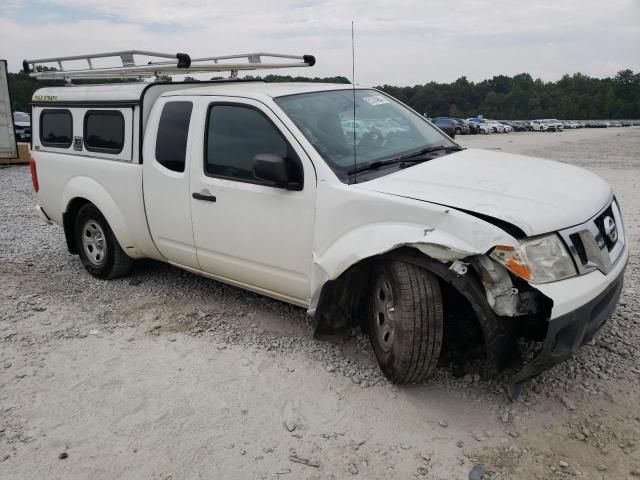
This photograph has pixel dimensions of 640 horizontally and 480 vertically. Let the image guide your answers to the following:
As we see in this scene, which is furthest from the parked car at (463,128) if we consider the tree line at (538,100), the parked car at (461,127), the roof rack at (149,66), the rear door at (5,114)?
the tree line at (538,100)

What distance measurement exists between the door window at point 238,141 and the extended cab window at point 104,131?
1162 millimetres

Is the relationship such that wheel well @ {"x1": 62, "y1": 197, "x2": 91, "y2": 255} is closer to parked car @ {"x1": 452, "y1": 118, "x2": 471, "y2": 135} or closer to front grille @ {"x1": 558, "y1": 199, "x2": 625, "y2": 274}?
front grille @ {"x1": 558, "y1": 199, "x2": 625, "y2": 274}

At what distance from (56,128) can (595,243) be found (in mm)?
5056

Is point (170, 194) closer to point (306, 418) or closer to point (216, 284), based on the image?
point (216, 284)

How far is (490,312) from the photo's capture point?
9.35 ft

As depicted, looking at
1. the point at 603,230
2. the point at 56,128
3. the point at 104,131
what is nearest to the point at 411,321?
the point at 603,230

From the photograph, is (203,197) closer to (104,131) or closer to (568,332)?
(104,131)

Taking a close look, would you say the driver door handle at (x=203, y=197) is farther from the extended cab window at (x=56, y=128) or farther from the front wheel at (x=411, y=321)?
the extended cab window at (x=56, y=128)

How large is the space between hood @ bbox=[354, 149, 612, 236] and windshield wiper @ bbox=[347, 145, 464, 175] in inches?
5.3

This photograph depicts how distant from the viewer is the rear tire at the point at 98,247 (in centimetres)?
530

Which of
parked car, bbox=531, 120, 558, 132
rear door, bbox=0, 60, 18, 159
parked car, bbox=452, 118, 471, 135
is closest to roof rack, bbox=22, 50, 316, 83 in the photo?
rear door, bbox=0, 60, 18, 159

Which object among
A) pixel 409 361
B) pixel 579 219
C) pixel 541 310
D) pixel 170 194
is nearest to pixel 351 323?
pixel 409 361

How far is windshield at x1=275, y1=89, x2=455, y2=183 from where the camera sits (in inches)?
143

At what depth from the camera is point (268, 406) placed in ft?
10.7
